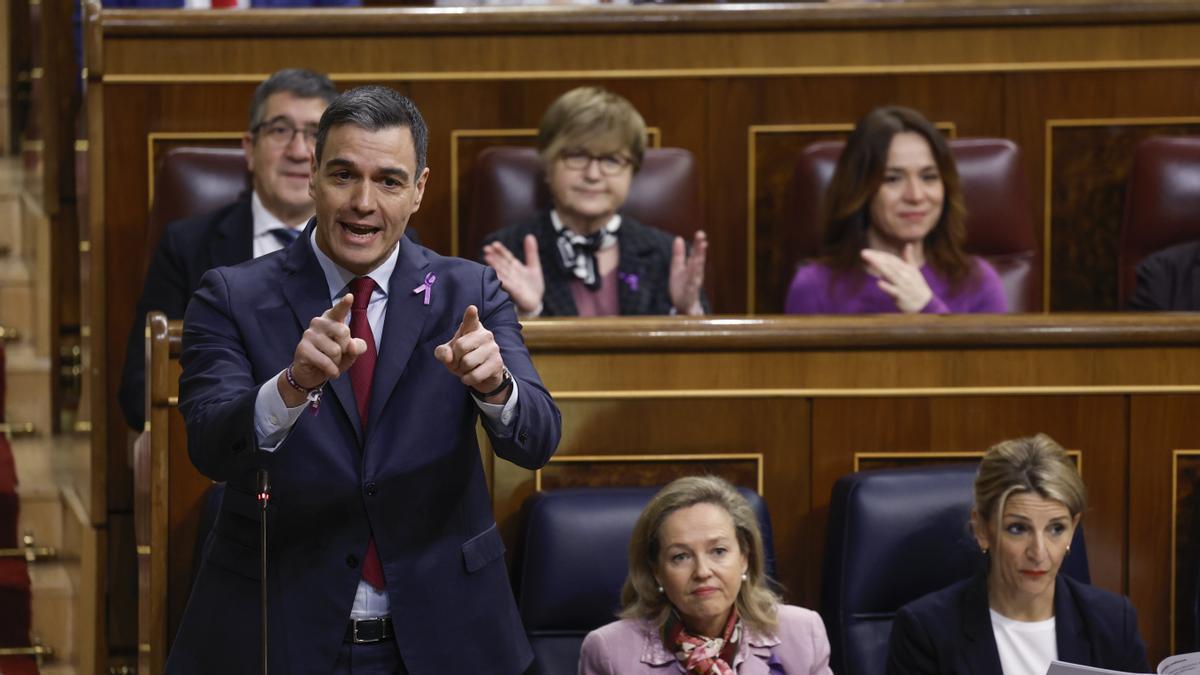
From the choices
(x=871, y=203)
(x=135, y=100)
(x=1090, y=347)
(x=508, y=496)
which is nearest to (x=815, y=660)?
(x=508, y=496)

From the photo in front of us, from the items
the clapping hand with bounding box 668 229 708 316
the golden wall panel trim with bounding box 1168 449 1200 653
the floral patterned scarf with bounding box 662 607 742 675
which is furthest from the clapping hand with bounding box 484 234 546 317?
the golden wall panel trim with bounding box 1168 449 1200 653

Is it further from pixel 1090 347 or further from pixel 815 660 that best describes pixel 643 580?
pixel 1090 347

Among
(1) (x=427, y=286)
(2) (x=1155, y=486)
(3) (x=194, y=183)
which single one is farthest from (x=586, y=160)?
(1) (x=427, y=286)

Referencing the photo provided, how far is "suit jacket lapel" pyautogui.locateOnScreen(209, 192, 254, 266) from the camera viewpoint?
4.84 feet

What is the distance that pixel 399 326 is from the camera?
867 millimetres

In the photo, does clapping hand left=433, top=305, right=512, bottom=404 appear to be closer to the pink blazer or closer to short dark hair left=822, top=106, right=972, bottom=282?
the pink blazer

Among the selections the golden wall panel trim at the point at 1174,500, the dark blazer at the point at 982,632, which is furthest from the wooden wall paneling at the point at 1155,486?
the dark blazer at the point at 982,632

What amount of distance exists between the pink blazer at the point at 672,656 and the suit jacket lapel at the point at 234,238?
21.0 inches

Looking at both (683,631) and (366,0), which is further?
(366,0)

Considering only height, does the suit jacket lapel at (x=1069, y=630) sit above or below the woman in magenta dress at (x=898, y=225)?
below

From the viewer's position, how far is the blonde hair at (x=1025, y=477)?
3.89 ft

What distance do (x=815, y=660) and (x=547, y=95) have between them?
81 centimetres

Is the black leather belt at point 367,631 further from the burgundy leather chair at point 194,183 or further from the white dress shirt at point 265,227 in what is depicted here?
the burgundy leather chair at point 194,183

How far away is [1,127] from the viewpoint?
233 cm
